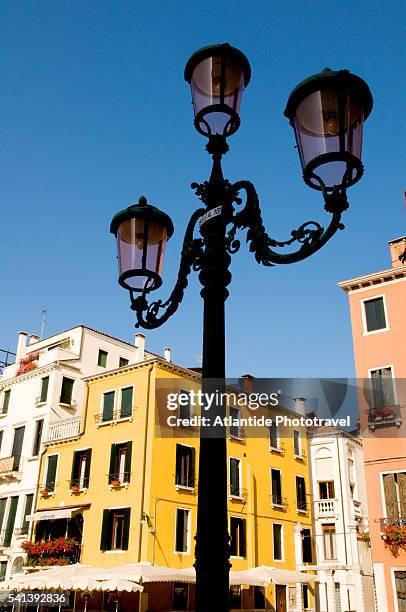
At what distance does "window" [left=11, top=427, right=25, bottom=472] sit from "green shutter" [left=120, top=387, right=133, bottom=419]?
6.97 m

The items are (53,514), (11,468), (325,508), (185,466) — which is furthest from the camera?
(325,508)

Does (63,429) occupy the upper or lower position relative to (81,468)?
upper

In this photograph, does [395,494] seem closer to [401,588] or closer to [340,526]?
[401,588]

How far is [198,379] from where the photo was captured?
88.1 ft

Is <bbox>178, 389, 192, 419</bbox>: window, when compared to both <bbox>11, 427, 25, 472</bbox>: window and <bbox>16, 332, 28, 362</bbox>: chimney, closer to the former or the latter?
<bbox>11, 427, 25, 472</bbox>: window

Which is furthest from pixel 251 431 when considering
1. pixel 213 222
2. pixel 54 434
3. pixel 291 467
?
pixel 213 222

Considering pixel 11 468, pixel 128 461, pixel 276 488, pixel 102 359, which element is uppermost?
pixel 102 359

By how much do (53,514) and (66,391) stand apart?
21.1 ft

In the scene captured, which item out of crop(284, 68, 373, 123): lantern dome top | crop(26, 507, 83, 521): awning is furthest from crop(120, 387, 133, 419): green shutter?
crop(284, 68, 373, 123): lantern dome top

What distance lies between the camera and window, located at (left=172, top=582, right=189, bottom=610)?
75.4 feet

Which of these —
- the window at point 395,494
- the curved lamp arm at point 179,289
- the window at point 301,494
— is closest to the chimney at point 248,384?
the window at point 301,494

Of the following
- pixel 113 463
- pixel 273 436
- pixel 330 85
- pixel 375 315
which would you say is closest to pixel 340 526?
pixel 273 436

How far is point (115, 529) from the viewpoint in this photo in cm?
2369

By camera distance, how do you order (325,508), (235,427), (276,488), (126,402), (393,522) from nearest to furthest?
(393,522), (126,402), (235,427), (276,488), (325,508)
